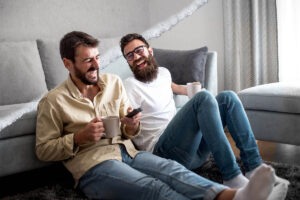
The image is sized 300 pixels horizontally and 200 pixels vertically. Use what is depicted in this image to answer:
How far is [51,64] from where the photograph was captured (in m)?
2.44

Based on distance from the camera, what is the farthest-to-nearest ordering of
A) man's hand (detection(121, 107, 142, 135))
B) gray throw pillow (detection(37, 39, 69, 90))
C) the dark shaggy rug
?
gray throw pillow (detection(37, 39, 69, 90)), the dark shaggy rug, man's hand (detection(121, 107, 142, 135))

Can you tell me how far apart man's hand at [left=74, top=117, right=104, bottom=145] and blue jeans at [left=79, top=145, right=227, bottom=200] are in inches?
4.4

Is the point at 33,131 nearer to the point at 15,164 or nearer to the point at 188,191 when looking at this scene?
the point at 15,164

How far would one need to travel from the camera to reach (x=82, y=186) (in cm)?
135

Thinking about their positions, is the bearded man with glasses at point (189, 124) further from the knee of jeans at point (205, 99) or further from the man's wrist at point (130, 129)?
the man's wrist at point (130, 129)

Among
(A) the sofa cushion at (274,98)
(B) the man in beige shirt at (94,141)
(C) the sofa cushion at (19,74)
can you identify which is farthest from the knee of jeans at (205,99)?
(C) the sofa cushion at (19,74)

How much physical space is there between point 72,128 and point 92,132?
17cm

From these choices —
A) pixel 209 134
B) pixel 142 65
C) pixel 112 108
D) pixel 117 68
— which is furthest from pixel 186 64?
pixel 209 134

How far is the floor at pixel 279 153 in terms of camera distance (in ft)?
6.32

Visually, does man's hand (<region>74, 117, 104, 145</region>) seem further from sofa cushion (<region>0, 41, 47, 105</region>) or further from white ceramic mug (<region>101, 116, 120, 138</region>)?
sofa cushion (<region>0, 41, 47, 105</region>)

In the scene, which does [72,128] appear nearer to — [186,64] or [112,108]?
[112,108]

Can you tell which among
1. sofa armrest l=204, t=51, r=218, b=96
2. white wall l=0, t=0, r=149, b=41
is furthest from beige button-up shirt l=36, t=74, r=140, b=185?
white wall l=0, t=0, r=149, b=41

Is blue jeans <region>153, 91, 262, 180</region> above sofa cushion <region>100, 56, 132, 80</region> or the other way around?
the other way around

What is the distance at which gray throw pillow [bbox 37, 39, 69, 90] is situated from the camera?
2.43 m
